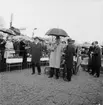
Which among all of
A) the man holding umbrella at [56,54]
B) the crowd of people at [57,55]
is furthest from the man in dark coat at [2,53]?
the man holding umbrella at [56,54]

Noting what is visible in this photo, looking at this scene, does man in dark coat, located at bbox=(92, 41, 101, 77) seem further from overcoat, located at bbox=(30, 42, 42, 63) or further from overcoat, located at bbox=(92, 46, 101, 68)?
overcoat, located at bbox=(30, 42, 42, 63)

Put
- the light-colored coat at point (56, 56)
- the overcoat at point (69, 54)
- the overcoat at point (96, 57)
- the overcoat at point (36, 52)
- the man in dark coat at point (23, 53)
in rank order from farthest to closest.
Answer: the man in dark coat at point (23, 53) → the overcoat at point (96, 57) → the overcoat at point (36, 52) → the light-colored coat at point (56, 56) → the overcoat at point (69, 54)

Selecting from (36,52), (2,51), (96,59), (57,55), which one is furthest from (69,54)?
(2,51)

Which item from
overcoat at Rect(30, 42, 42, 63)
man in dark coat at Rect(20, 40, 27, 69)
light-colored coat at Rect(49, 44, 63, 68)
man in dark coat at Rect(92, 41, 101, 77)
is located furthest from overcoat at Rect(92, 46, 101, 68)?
man in dark coat at Rect(20, 40, 27, 69)

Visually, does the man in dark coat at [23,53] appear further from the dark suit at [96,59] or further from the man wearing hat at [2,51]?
the dark suit at [96,59]

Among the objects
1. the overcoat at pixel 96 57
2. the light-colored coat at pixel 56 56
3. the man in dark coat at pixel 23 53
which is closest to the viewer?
the light-colored coat at pixel 56 56

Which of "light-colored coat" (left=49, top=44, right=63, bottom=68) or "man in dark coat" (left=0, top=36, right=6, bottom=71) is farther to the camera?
"man in dark coat" (left=0, top=36, right=6, bottom=71)

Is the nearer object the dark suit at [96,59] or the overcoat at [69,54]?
the overcoat at [69,54]

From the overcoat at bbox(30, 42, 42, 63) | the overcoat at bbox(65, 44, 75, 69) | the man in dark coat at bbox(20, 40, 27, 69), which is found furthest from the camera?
the man in dark coat at bbox(20, 40, 27, 69)

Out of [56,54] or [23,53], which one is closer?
[56,54]

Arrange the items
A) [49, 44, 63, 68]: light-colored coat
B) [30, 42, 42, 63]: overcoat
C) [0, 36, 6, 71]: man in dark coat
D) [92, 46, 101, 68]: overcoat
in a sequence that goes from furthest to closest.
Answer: [0, 36, 6, 71]: man in dark coat → [92, 46, 101, 68]: overcoat → [30, 42, 42, 63]: overcoat → [49, 44, 63, 68]: light-colored coat

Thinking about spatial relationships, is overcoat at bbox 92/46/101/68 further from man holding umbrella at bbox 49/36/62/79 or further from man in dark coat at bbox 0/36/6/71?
man in dark coat at bbox 0/36/6/71

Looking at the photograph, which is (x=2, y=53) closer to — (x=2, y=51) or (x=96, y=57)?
(x=2, y=51)

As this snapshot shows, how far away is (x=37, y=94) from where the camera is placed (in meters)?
4.79
